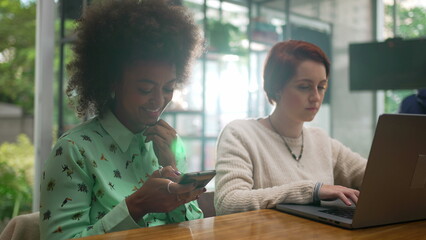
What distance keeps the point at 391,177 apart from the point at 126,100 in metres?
0.73

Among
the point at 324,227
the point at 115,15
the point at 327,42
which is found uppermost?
the point at 327,42

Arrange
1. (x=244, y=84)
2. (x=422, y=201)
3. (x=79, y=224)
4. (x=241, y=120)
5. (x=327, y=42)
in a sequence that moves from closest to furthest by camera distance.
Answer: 1. (x=79, y=224)
2. (x=422, y=201)
3. (x=241, y=120)
4. (x=244, y=84)
5. (x=327, y=42)

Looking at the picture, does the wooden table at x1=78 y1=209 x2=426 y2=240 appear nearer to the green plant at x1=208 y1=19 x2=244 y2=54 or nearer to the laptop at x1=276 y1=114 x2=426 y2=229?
the laptop at x1=276 y1=114 x2=426 y2=229

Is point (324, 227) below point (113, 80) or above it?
below

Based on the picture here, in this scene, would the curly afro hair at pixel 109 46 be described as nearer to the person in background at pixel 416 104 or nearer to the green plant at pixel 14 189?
the person in background at pixel 416 104

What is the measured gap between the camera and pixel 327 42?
5.37 metres

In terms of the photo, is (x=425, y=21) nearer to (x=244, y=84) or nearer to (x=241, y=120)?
(x=244, y=84)

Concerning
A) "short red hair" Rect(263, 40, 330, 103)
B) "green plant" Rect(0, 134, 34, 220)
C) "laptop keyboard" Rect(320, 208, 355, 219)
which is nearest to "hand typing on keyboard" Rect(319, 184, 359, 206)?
"laptop keyboard" Rect(320, 208, 355, 219)

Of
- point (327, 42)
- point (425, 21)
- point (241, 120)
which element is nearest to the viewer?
point (241, 120)

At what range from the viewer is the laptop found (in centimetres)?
94

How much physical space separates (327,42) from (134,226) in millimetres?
4916

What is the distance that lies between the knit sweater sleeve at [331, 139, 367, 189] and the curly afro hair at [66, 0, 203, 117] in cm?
91

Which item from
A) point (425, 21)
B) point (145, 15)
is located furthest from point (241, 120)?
point (425, 21)

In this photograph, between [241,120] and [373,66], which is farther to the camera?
[373,66]
